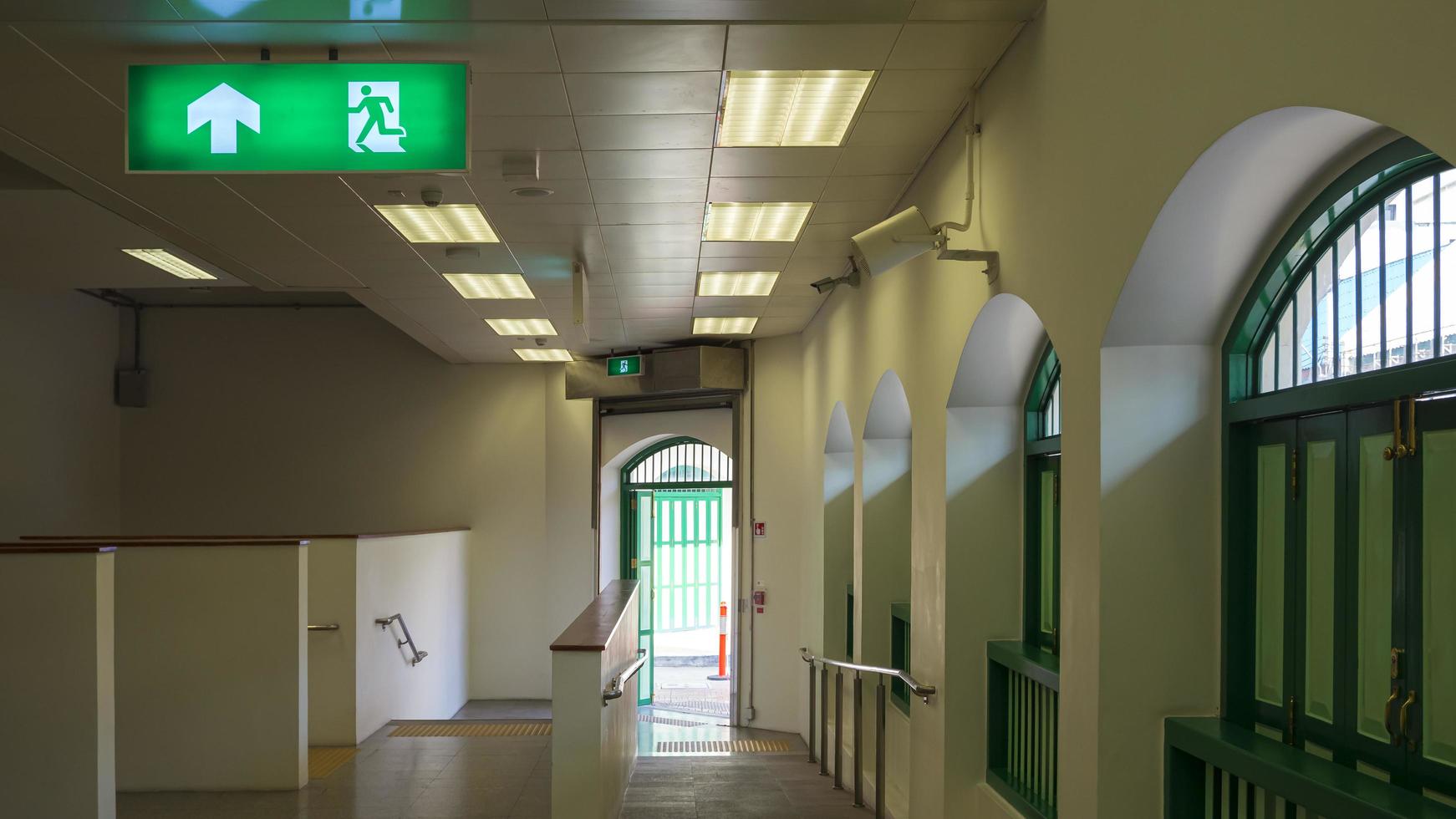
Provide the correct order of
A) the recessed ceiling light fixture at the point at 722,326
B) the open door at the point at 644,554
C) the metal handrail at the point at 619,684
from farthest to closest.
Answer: the open door at the point at 644,554, the recessed ceiling light fixture at the point at 722,326, the metal handrail at the point at 619,684

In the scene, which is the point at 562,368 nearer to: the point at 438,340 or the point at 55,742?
the point at 438,340

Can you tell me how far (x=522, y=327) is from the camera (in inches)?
437

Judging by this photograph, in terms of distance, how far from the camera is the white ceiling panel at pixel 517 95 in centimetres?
440

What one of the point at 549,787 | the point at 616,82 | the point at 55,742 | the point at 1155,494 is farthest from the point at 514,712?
the point at 1155,494

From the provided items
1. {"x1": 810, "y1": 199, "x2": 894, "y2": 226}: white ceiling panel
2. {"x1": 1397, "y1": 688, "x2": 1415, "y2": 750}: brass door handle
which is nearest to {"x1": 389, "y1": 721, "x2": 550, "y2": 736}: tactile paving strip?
{"x1": 810, "y1": 199, "x2": 894, "y2": 226}: white ceiling panel

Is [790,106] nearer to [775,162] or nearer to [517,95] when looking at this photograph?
[775,162]

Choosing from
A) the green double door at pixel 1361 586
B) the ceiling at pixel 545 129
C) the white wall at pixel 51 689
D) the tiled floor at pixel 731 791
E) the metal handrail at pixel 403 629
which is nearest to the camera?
the green double door at pixel 1361 586

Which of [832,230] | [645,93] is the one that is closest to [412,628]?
[832,230]

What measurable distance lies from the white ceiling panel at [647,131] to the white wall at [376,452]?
893cm

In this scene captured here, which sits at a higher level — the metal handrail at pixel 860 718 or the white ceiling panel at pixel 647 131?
the white ceiling panel at pixel 647 131

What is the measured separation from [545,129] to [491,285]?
3932 mm

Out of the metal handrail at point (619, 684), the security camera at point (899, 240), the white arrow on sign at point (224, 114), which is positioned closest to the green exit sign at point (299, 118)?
the white arrow on sign at point (224, 114)

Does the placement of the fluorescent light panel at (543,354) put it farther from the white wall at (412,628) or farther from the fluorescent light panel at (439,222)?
the fluorescent light panel at (439,222)

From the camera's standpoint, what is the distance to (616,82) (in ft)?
14.7
